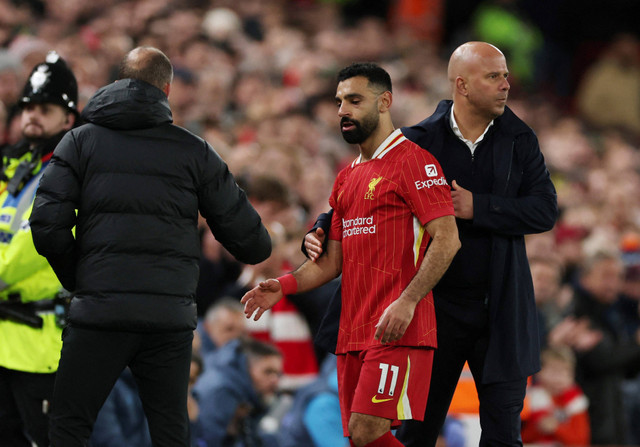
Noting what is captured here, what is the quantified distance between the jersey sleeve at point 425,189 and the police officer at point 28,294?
6.18 ft

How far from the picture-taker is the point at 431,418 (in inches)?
212

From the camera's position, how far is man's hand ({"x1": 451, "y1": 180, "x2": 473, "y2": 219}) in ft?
16.9

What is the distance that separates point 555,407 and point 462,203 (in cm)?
437

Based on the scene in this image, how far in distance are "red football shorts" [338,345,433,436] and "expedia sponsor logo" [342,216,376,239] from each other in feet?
1.78

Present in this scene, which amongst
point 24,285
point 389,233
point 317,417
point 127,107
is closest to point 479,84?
point 389,233

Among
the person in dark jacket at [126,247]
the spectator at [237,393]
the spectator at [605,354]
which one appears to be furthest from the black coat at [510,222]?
the spectator at [605,354]

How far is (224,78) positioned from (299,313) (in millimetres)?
4418

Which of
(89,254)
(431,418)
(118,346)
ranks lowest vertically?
(431,418)

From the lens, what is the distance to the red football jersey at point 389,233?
196 inches

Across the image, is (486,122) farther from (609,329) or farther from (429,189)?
(609,329)

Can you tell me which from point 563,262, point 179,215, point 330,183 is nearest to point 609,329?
point 563,262

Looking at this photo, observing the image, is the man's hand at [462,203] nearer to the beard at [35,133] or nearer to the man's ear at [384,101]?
the man's ear at [384,101]

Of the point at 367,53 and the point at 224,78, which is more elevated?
the point at 367,53

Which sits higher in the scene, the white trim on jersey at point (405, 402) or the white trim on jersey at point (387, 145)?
the white trim on jersey at point (387, 145)
